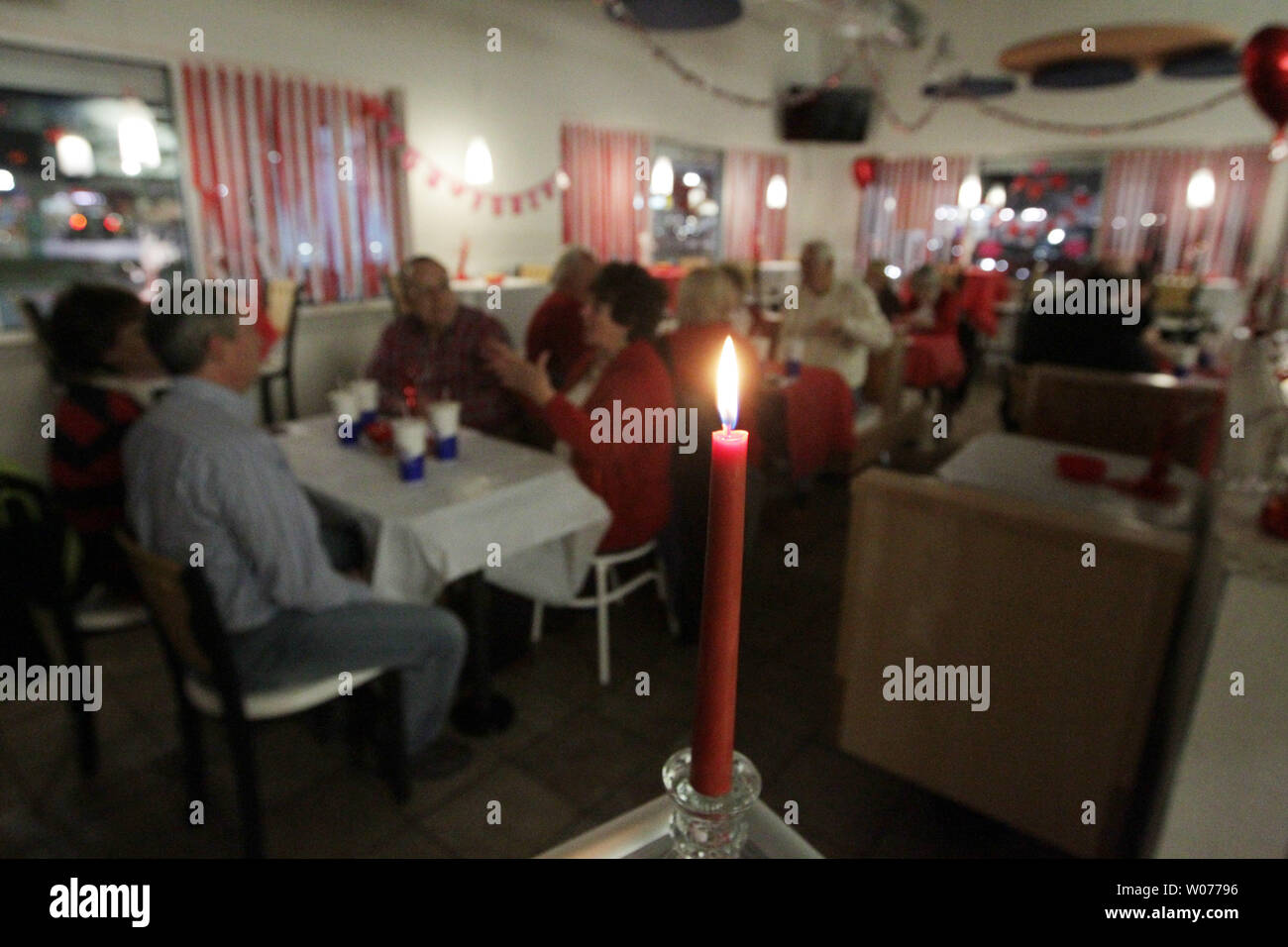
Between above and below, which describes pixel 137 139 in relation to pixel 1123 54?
below

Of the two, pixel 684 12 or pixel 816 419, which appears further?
pixel 816 419

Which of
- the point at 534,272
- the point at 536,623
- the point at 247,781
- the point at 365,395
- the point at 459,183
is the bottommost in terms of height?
the point at 536,623

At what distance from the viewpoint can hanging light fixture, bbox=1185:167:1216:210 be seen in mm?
6902

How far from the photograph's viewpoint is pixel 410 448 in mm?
1963

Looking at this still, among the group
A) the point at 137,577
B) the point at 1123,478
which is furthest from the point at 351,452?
the point at 1123,478

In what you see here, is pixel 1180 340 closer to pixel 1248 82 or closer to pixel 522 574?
pixel 1248 82

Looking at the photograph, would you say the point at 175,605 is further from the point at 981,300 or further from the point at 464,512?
the point at 981,300

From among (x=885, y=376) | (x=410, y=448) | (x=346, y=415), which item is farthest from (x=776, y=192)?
(x=410, y=448)

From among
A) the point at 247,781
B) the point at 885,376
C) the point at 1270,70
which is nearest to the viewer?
the point at 247,781

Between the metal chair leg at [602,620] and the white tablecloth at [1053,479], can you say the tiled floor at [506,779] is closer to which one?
the metal chair leg at [602,620]

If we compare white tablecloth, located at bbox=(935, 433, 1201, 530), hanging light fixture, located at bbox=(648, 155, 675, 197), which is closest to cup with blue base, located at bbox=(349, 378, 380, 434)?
white tablecloth, located at bbox=(935, 433, 1201, 530)

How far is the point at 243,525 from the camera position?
1.52 metres

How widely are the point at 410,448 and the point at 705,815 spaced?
1.72 meters

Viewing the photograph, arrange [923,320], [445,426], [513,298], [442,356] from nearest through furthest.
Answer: [445,426]
[442,356]
[923,320]
[513,298]
